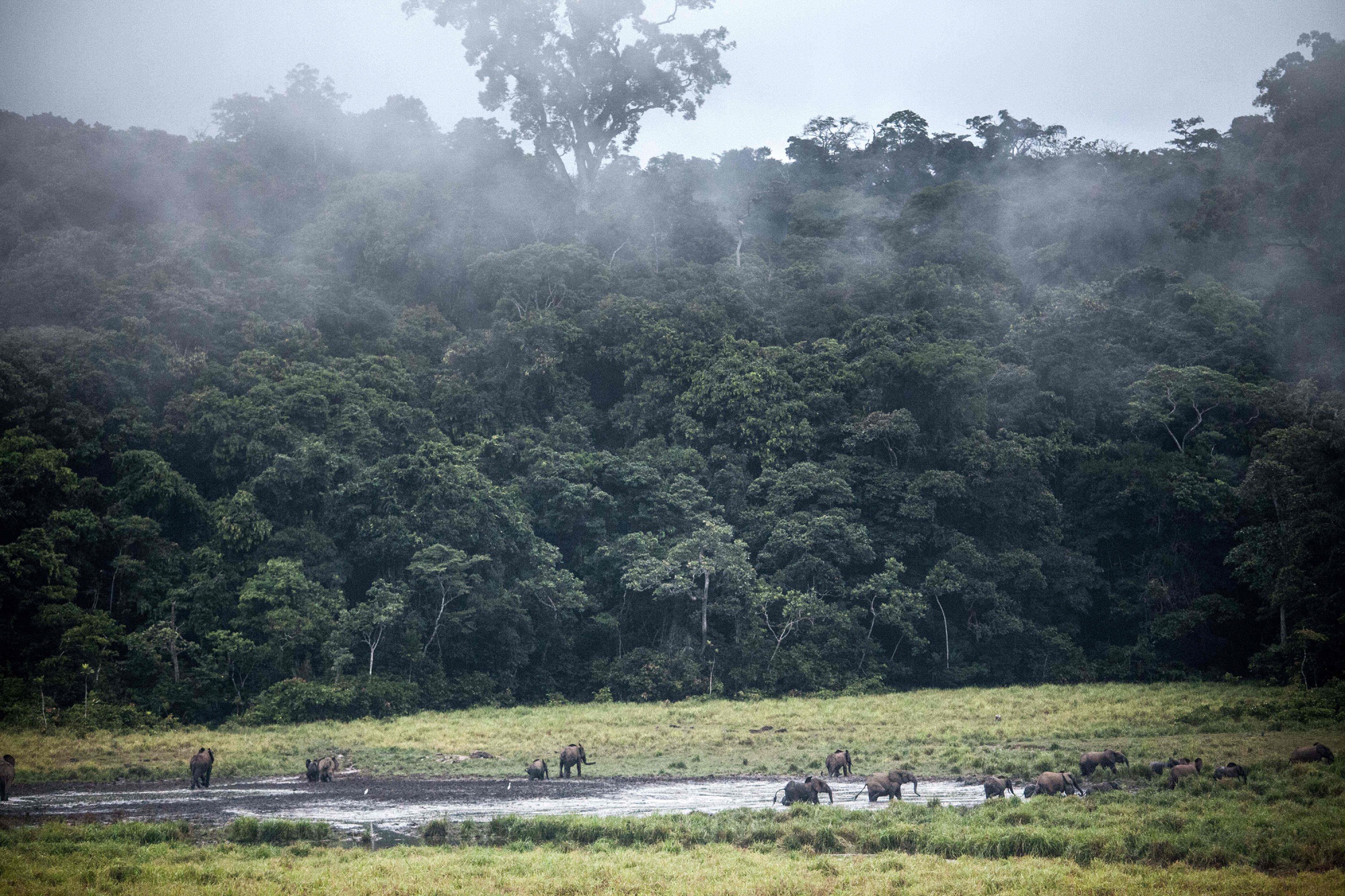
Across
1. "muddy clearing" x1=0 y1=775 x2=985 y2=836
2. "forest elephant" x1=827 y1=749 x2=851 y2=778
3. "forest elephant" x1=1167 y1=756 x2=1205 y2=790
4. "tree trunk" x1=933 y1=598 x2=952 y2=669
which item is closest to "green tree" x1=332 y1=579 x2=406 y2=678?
"muddy clearing" x1=0 y1=775 x2=985 y2=836

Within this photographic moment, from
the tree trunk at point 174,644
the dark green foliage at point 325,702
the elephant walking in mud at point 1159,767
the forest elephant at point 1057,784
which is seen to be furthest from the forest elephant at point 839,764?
the tree trunk at point 174,644

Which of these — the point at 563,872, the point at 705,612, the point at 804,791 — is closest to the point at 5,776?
the point at 563,872

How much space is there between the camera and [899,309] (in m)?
55.3

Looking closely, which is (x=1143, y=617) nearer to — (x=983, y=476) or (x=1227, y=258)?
(x=983, y=476)

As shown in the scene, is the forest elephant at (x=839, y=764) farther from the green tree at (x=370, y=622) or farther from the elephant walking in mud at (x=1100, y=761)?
the green tree at (x=370, y=622)

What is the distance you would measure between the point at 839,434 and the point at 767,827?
32987 millimetres

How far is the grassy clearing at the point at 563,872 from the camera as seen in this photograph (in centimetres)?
1334

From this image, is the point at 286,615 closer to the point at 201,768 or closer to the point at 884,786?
the point at 201,768

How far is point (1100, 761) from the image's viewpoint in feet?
69.2

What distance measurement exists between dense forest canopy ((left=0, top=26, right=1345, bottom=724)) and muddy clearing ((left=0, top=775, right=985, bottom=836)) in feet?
38.3

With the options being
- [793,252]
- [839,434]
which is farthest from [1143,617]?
[793,252]

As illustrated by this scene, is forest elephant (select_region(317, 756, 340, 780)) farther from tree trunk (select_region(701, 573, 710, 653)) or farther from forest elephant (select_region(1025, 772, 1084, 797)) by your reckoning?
tree trunk (select_region(701, 573, 710, 653))

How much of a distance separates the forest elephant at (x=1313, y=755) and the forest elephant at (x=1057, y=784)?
5170 millimetres

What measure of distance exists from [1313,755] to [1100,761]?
165 inches
